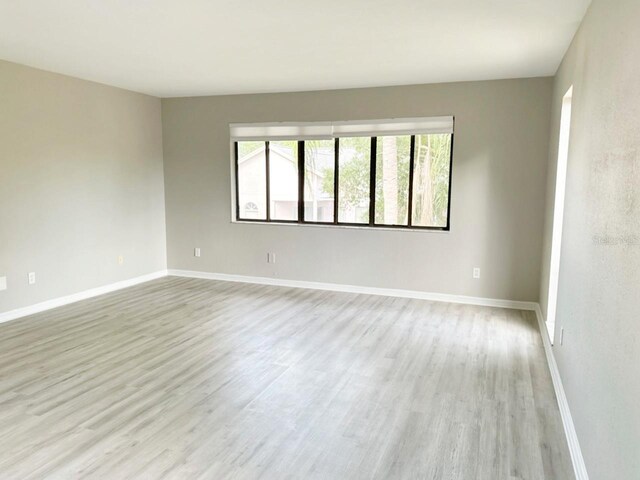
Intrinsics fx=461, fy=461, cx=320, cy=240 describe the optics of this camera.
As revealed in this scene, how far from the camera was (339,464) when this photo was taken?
226 centimetres

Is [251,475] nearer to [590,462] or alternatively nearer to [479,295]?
[590,462]

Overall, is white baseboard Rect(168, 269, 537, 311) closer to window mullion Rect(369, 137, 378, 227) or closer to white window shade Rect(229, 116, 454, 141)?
window mullion Rect(369, 137, 378, 227)

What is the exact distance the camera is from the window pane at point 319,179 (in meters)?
5.77

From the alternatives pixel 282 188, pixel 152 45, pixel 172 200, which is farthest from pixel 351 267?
pixel 152 45

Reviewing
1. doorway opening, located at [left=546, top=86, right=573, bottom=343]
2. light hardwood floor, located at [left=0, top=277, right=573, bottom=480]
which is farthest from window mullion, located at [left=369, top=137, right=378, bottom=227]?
doorway opening, located at [left=546, top=86, right=573, bottom=343]

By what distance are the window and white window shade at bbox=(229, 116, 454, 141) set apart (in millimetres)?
11

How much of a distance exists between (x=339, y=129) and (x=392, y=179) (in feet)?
2.91

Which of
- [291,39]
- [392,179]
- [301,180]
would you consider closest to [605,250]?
[291,39]

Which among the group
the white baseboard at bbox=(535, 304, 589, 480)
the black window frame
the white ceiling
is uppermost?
the white ceiling

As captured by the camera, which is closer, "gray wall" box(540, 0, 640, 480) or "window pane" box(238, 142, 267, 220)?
"gray wall" box(540, 0, 640, 480)

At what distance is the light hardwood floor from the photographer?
2.27 metres

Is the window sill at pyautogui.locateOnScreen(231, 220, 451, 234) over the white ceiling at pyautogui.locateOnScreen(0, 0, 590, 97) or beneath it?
beneath

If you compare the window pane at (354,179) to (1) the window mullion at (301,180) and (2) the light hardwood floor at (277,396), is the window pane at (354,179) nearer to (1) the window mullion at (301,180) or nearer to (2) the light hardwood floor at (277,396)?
(1) the window mullion at (301,180)

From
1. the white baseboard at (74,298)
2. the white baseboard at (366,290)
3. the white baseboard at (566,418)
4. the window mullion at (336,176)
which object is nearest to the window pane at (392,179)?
the window mullion at (336,176)
